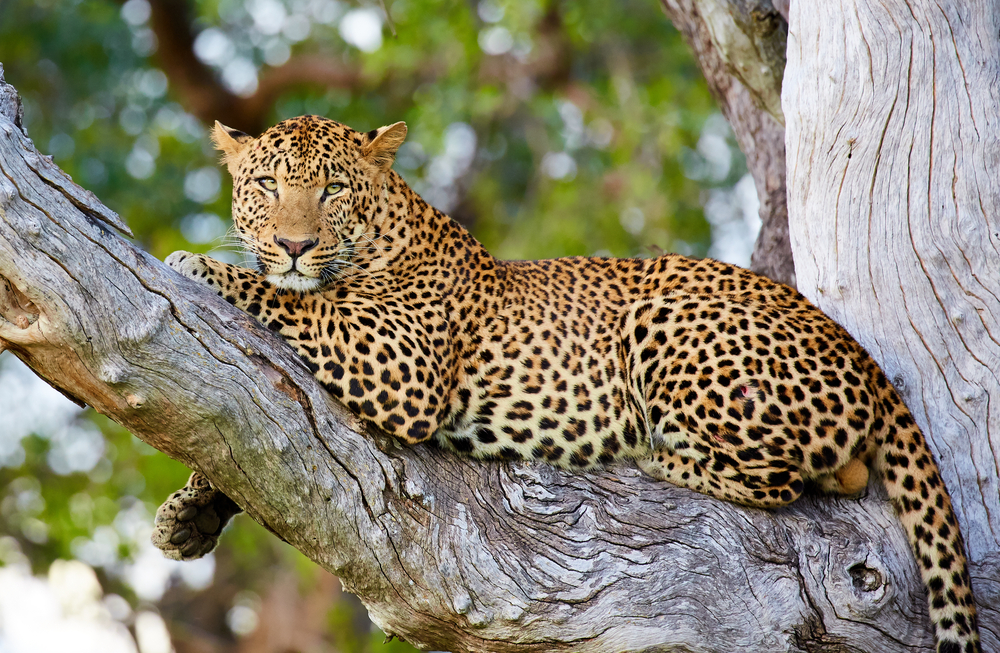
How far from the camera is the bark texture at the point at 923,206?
5844mm

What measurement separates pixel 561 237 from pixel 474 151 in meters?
4.11

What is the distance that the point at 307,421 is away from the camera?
16.5ft

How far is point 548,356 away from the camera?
6.29 meters

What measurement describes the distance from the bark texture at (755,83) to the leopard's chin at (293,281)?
12.8 feet

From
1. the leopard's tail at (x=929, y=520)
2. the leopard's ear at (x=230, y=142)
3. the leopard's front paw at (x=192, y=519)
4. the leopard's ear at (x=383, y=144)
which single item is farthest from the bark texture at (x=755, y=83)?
the leopard's front paw at (x=192, y=519)

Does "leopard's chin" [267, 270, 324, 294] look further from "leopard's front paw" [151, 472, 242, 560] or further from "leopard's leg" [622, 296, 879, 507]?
"leopard's leg" [622, 296, 879, 507]

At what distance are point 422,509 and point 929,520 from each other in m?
2.62

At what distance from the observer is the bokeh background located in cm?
1452

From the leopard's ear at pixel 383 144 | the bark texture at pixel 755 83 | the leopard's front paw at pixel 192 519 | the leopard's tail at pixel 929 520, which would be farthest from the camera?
the bark texture at pixel 755 83

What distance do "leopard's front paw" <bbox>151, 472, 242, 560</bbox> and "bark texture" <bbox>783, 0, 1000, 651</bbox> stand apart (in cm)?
375

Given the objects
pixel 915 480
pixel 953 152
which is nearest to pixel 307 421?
pixel 915 480

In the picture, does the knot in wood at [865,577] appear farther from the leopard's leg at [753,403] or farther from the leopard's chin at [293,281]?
the leopard's chin at [293,281]

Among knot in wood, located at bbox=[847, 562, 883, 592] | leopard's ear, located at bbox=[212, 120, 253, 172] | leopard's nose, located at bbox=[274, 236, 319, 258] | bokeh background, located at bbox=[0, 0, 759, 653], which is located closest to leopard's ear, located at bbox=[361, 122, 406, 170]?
leopard's ear, located at bbox=[212, 120, 253, 172]

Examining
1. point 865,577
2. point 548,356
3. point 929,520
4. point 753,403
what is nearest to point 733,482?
point 753,403
